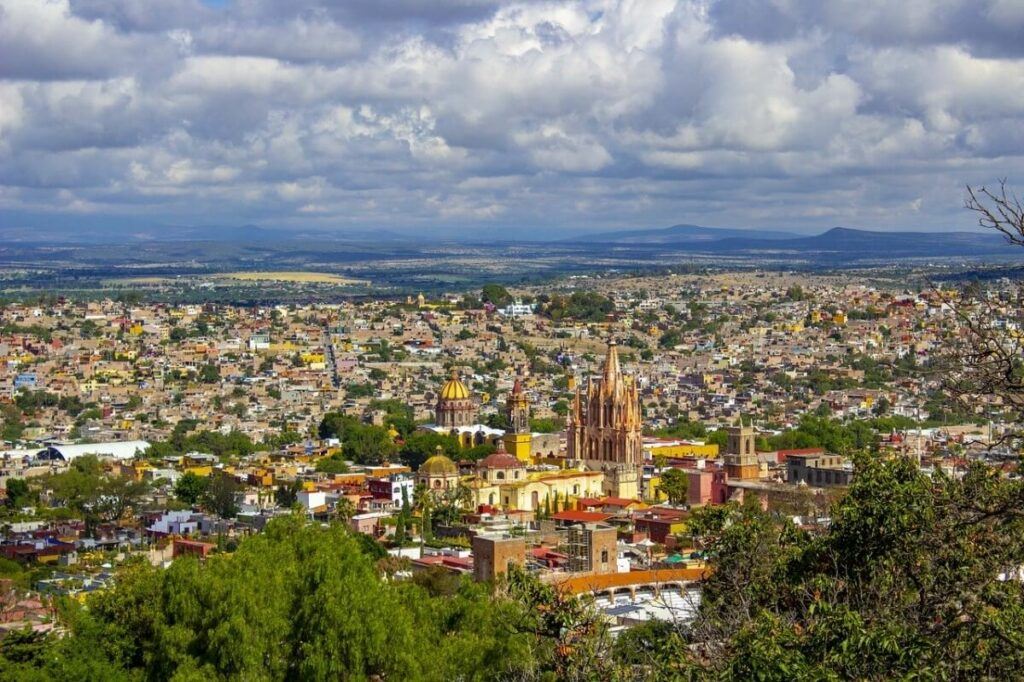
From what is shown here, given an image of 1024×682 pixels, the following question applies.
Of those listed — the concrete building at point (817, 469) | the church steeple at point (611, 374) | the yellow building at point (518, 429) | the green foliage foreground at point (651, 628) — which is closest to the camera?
the green foliage foreground at point (651, 628)

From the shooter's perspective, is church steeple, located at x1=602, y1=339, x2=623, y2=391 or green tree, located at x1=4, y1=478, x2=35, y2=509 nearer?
green tree, located at x1=4, y1=478, x2=35, y2=509

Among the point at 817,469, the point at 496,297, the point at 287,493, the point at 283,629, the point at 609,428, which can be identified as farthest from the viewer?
the point at 496,297

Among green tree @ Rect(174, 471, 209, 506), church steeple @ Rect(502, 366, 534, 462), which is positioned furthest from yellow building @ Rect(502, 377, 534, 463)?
→ green tree @ Rect(174, 471, 209, 506)

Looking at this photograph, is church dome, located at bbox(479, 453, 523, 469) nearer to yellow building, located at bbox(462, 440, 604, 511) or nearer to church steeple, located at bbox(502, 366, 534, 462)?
yellow building, located at bbox(462, 440, 604, 511)

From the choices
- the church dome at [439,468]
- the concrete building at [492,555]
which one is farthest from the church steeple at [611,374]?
the concrete building at [492,555]

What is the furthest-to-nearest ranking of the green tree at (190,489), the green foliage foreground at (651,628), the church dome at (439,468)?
the green tree at (190,489) < the church dome at (439,468) < the green foliage foreground at (651,628)

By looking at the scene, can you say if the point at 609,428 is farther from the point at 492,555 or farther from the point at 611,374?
the point at 492,555

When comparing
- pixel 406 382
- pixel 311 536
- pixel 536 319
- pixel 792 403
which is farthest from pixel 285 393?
pixel 311 536

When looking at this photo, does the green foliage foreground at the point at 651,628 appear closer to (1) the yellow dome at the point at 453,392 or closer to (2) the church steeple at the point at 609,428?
(2) the church steeple at the point at 609,428

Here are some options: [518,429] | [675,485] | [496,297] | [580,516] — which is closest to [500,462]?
[675,485]
